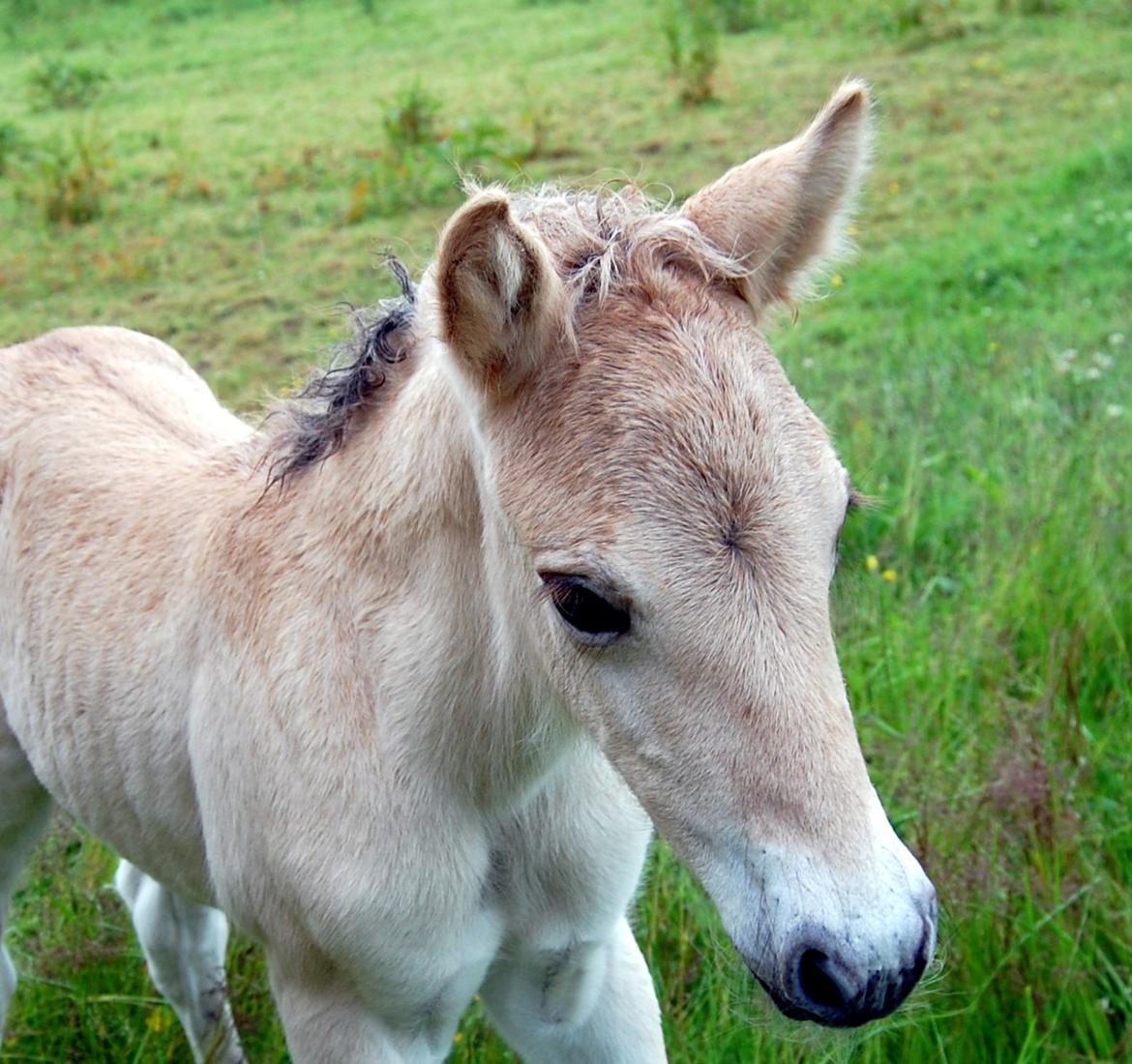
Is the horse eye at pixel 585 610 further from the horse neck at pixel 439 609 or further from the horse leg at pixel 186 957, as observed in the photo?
the horse leg at pixel 186 957

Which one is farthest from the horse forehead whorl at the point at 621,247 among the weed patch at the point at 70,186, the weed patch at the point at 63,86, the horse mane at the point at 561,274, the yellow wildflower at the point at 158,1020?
the weed patch at the point at 63,86

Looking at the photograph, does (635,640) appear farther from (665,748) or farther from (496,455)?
(496,455)

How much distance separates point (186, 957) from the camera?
3139 mm

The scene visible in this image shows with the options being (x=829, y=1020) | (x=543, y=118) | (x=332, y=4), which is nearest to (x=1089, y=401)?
(x=829, y=1020)

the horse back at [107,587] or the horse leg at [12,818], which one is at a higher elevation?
the horse back at [107,587]

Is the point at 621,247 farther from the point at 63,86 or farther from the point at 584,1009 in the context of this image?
the point at 63,86

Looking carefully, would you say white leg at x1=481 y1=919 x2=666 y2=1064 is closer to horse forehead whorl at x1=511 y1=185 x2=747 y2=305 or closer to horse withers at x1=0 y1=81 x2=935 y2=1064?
horse withers at x1=0 y1=81 x2=935 y2=1064

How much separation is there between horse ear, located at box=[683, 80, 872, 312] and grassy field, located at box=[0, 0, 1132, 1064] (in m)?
0.41

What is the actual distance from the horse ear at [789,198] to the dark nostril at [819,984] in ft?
3.28

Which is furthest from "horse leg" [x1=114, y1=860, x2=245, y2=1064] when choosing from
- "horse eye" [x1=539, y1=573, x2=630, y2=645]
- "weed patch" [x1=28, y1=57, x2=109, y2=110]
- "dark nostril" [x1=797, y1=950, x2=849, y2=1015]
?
"weed patch" [x1=28, y1=57, x2=109, y2=110]

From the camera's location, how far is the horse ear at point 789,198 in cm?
211

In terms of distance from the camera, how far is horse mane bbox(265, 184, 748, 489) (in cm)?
198

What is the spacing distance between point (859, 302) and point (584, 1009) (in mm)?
4970

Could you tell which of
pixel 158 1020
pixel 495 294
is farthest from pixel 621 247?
pixel 158 1020
